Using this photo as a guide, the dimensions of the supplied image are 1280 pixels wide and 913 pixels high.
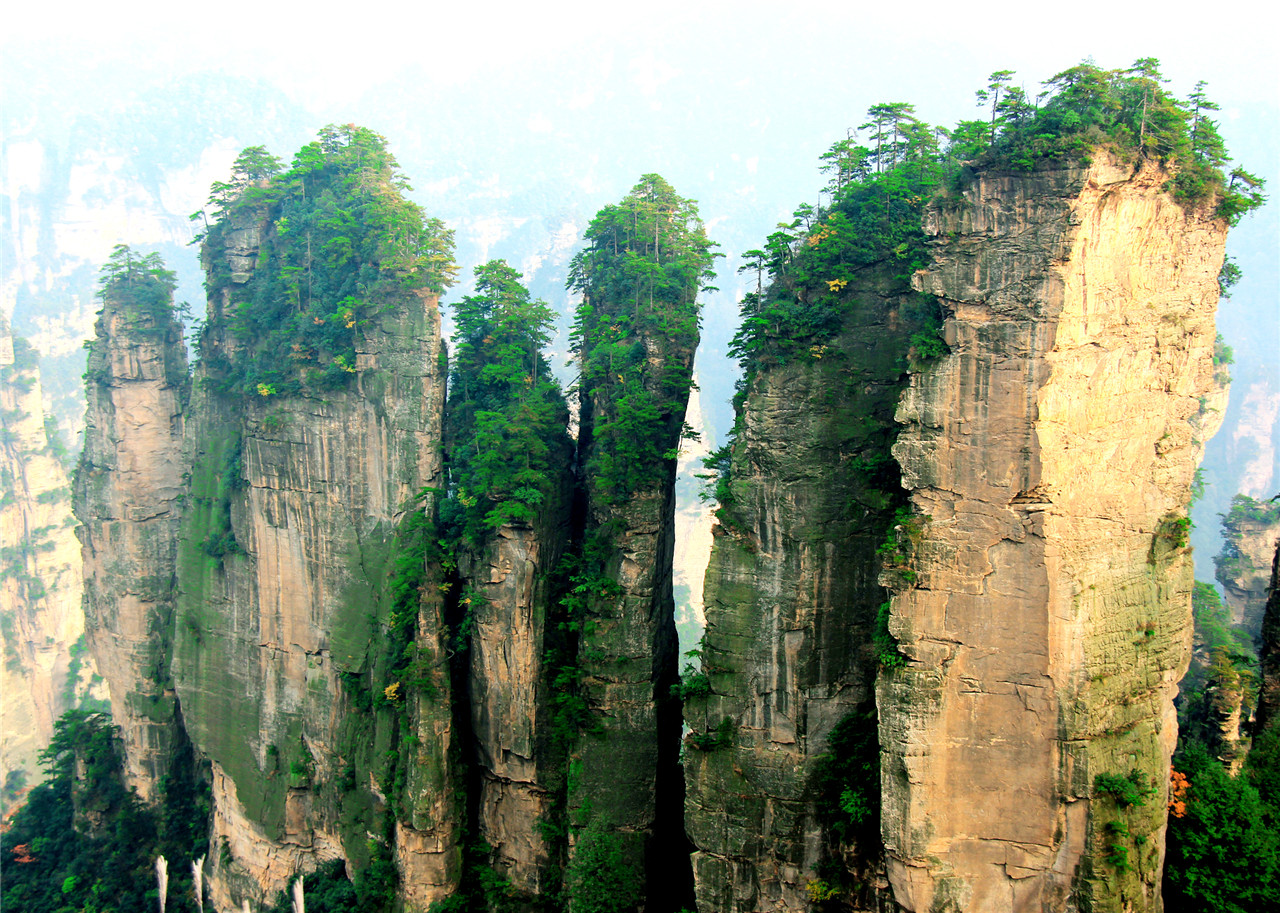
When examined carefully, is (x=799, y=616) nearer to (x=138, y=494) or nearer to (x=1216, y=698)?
(x=1216, y=698)

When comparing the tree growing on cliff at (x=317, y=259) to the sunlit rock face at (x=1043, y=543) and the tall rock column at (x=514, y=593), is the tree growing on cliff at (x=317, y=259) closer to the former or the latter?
the tall rock column at (x=514, y=593)

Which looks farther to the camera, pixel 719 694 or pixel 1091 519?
pixel 719 694

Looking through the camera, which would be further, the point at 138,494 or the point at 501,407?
the point at 138,494

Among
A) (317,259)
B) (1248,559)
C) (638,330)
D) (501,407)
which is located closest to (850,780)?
(638,330)

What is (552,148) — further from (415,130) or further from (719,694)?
(719,694)

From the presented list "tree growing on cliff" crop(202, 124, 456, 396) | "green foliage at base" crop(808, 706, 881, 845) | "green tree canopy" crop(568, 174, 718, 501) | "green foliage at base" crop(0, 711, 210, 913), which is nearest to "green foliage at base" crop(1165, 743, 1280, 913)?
"green foliage at base" crop(808, 706, 881, 845)

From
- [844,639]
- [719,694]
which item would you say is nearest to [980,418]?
[844,639]

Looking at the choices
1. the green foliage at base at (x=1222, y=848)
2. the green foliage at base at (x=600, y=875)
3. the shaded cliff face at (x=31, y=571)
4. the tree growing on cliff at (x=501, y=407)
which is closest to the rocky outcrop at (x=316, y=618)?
the tree growing on cliff at (x=501, y=407)
